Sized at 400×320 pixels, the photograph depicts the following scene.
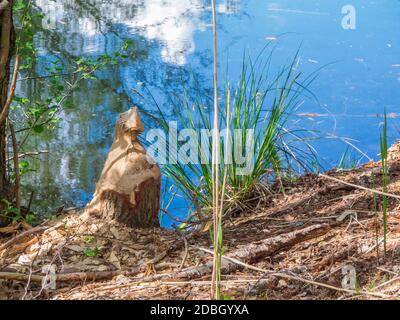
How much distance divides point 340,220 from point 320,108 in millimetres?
Answer: 2170

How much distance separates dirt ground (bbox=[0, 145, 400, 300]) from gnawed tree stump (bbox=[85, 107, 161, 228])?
0.05 metres

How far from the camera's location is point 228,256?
215 cm

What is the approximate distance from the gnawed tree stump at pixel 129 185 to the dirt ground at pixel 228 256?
1.8 inches

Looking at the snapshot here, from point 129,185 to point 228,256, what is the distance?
17.0 inches

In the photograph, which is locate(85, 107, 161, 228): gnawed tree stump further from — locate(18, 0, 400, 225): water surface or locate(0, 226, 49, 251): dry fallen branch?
locate(18, 0, 400, 225): water surface

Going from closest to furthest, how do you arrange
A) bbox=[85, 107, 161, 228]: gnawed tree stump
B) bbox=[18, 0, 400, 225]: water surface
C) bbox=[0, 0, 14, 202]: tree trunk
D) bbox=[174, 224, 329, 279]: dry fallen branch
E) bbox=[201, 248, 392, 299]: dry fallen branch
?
bbox=[201, 248, 392, 299]: dry fallen branch, bbox=[174, 224, 329, 279]: dry fallen branch, bbox=[85, 107, 161, 228]: gnawed tree stump, bbox=[0, 0, 14, 202]: tree trunk, bbox=[18, 0, 400, 225]: water surface

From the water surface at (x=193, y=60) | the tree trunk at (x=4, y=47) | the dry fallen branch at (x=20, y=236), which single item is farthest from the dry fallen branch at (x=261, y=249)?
the water surface at (x=193, y=60)

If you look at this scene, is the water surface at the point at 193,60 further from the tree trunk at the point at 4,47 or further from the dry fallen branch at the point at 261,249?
the dry fallen branch at the point at 261,249

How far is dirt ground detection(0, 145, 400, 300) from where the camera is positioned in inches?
76.8

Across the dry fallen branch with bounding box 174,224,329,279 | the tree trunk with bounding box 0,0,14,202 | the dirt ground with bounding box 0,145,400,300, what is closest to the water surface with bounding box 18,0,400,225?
the tree trunk with bounding box 0,0,14,202

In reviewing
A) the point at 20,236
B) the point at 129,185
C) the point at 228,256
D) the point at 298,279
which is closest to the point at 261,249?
the point at 228,256

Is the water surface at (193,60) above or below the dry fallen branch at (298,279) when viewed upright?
above

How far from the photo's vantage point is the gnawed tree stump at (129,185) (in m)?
2.40
